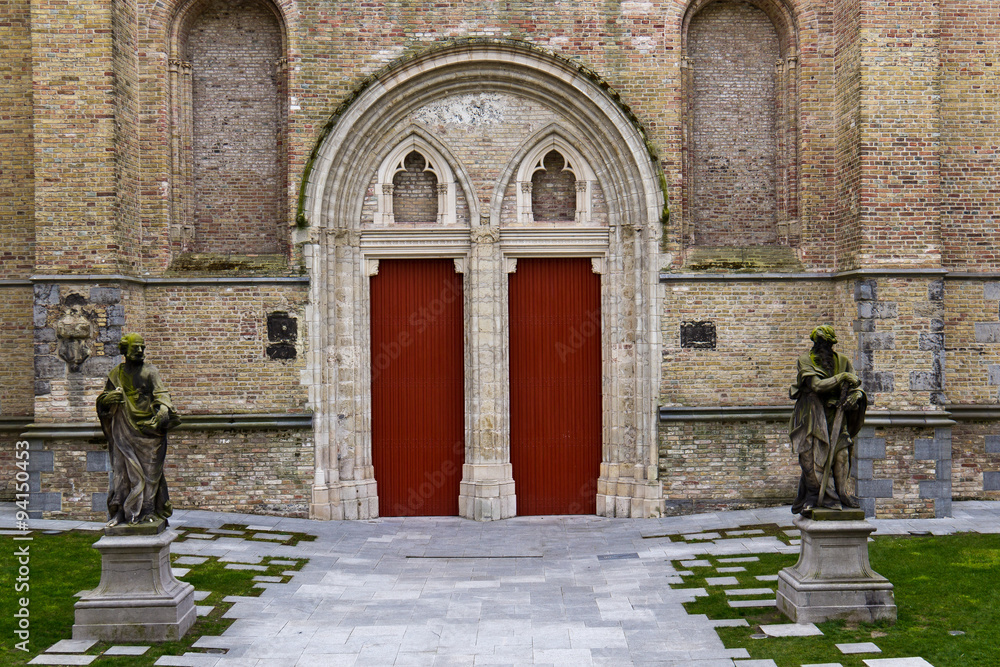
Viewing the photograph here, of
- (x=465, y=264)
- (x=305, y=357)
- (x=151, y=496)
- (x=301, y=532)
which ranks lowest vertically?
(x=301, y=532)

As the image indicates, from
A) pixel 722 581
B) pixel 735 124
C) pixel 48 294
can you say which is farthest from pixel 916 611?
pixel 48 294

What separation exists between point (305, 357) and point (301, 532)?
230 centimetres

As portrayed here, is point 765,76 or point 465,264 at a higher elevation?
point 765,76

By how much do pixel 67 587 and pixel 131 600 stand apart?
163cm

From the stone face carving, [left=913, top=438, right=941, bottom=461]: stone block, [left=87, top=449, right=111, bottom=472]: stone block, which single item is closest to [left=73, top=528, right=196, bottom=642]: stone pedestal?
[left=87, top=449, right=111, bottom=472]: stone block

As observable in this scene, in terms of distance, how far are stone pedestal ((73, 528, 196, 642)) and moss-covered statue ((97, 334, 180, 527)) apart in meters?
0.22

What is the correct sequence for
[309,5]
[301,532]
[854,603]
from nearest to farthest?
[854,603] < [301,532] < [309,5]

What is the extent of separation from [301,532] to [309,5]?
22.6 ft

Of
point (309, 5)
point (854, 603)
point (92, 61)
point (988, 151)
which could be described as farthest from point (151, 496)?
point (988, 151)

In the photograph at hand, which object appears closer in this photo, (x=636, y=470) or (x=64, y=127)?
(x=64, y=127)

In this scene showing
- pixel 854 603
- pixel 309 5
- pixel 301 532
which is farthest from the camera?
pixel 309 5

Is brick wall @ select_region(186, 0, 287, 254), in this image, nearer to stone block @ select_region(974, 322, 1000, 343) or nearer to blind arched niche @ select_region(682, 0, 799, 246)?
blind arched niche @ select_region(682, 0, 799, 246)

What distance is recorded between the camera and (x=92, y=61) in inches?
422

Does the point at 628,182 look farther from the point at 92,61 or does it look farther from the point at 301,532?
the point at 92,61
